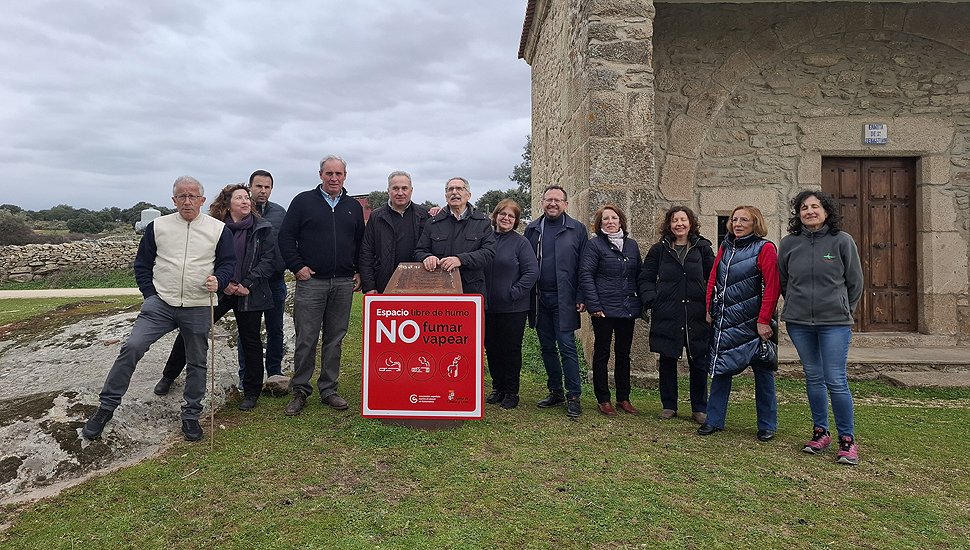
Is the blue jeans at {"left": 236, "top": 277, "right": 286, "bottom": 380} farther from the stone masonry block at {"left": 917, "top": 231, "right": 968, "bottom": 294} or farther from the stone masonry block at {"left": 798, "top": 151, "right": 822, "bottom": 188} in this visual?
the stone masonry block at {"left": 917, "top": 231, "right": 968, "bottom": 294}

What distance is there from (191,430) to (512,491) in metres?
2.23

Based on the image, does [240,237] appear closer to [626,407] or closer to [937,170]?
[626,407]

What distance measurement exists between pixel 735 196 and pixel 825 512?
17.9ft

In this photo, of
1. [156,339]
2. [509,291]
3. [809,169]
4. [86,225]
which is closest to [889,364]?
[809,169]

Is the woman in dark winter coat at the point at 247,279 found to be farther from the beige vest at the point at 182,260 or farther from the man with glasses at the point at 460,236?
the man with glasses at the point at 460,236

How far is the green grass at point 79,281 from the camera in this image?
55.8ft

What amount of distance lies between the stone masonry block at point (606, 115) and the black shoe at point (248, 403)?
3.98 m

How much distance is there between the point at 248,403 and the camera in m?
4.58

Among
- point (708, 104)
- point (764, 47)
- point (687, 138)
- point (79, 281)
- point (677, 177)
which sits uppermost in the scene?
point (764, 47)

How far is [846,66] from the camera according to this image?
7715mm

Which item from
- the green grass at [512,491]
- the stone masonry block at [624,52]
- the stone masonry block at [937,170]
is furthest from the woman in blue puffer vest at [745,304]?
the stone masonry block at [937,170]

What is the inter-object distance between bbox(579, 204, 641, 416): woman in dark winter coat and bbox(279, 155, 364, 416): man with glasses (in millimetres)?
1891

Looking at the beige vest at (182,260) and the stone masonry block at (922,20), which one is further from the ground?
the stone masonry block at (922,20)

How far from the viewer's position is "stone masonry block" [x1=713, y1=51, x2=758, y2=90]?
24.7ft
